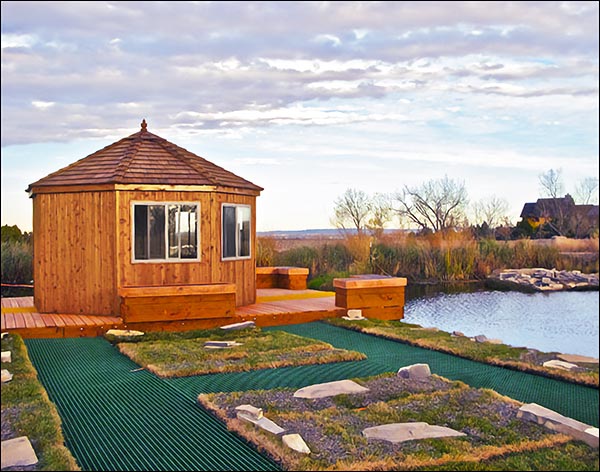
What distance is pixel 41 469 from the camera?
113 inches

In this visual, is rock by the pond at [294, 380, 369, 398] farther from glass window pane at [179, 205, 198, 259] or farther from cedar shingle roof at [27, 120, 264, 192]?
cedar shingle roof at [27, 120, 264, 192]

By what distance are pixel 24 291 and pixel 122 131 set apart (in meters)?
4.70

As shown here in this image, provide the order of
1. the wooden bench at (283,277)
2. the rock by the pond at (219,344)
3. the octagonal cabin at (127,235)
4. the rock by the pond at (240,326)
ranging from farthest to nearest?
the wooden bench at (283,277) < the octagonal cabin at (127,235) < the rock by the pond at (240,326) < the rock by the pond at (219,344)

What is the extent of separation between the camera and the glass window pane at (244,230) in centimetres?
891

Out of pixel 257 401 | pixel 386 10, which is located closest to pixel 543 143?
pixel 386 10

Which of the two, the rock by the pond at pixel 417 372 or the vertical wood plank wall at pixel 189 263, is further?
the vertical wood plank wall at pixel 189 263

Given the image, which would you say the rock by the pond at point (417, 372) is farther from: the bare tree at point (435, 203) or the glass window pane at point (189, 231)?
the glass window pane at point (189, 231)

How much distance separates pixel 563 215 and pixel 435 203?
341 cm

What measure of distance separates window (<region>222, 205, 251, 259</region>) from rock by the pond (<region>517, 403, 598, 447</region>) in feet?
18.1

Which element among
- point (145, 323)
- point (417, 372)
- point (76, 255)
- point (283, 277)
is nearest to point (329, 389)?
point (417, 372)

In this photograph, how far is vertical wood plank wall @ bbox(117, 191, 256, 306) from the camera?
26.0 ft

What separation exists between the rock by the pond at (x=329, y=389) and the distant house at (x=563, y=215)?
164 cm

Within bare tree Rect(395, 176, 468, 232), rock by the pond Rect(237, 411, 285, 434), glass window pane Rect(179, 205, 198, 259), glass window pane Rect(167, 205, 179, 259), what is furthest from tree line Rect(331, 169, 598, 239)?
glass window pane Rect(167, 205, 179, 259)

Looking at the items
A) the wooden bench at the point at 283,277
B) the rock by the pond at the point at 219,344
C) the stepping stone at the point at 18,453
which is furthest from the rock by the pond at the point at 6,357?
the wooden bench at the point at 283,277
